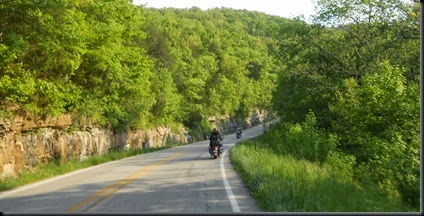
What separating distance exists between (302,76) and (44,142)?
58.4 ft

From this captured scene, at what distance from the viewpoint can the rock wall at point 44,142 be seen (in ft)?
58.5

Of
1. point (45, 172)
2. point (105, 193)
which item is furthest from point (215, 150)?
point (105, 193)

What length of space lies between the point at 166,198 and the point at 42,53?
14.4 metres

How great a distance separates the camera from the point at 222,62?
109m

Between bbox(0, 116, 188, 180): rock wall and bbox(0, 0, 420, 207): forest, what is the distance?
2.54ft

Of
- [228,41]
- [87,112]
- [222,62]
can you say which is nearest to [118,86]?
[87,112]

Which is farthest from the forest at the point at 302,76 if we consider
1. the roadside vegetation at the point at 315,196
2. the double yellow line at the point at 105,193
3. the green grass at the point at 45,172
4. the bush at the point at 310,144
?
the double yellow line at the point at 105,193

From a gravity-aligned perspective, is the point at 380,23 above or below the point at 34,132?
above

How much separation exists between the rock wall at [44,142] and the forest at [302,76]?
0.77 meters

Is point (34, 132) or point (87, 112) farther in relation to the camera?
point (87, 112)

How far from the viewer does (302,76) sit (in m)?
28.8

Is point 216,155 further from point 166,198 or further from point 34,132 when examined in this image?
point 166,198

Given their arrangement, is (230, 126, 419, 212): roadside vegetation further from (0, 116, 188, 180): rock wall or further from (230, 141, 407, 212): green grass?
(0, 116, 188, 180): rock wall

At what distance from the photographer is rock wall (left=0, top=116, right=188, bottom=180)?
17.8 meters
